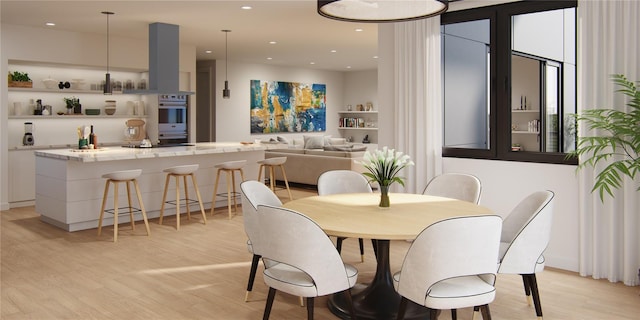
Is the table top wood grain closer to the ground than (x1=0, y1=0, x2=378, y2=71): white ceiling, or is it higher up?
closer to the ground

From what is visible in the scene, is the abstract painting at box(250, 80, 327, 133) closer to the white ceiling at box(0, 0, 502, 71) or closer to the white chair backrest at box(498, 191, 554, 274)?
the white ceiling at box(0, 0, 502, 71)

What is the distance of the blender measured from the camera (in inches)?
314

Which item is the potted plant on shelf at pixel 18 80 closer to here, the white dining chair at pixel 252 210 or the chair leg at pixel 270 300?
the white dining chair at pixel 252 210

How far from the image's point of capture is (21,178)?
788 centimetres

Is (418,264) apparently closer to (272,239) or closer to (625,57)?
(272,239)

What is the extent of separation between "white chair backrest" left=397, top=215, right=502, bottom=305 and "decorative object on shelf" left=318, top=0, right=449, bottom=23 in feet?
4.46

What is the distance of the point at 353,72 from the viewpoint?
14812 mm

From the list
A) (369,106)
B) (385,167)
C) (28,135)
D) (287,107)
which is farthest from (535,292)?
(369,106)

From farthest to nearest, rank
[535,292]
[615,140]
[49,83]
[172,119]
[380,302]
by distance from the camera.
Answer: [172,119]
[49,83]
[615,140]
[380,302]
[535,292]

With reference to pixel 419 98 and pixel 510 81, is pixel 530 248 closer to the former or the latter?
pixel 510 81

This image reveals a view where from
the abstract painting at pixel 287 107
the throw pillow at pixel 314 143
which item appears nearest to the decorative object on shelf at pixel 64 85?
the throw pillow at pixel 314 143

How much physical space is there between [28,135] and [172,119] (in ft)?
7.96

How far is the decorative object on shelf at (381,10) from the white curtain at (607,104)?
1.70 metres

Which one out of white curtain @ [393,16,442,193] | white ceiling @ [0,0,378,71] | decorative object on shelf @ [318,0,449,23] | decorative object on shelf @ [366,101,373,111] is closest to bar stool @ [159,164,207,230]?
white ceiling @ [0,0,378,71]
